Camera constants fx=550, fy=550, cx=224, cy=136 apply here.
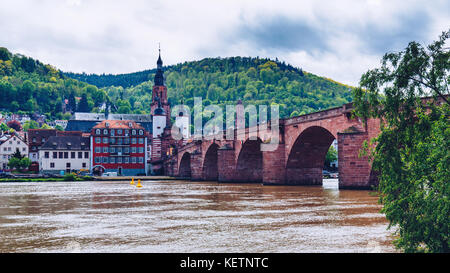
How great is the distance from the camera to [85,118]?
585 ft

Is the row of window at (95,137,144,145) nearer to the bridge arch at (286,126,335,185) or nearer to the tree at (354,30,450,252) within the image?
the bridge arch at (286,126,335,185)

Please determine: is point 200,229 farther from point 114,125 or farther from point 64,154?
point 114,125

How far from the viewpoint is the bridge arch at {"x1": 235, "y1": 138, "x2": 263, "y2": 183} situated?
68.1m

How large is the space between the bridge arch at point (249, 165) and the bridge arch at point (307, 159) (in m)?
12.8

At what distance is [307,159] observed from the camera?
54656mm

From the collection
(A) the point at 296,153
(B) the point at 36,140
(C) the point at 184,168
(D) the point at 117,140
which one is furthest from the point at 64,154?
(A) the point at 296,153

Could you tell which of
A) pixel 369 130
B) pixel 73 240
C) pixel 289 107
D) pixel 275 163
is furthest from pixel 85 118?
pixel 73 240

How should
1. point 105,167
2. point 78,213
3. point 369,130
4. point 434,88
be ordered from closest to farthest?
point 434,88, point 78,213, point 369,130, point 105,167

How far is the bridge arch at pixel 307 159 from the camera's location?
52719mm

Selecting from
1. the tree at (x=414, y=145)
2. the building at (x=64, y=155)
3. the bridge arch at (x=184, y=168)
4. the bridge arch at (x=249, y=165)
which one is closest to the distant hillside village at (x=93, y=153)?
the building at (x=64, y=155)

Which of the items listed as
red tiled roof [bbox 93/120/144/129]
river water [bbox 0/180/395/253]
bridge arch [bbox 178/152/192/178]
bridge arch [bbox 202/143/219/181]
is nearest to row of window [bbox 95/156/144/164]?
red tiled roof [bbox 93/120/144/129]

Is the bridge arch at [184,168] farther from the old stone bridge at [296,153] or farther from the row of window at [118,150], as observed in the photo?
the row of window at [118,150]
